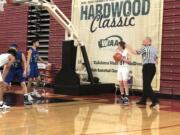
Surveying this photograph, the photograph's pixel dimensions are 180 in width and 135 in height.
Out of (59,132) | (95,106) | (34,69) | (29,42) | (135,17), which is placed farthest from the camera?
(29,42)

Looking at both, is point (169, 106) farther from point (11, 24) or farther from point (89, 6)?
point (11, 24)

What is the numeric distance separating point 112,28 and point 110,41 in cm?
49

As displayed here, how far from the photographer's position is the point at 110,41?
54.4 feet

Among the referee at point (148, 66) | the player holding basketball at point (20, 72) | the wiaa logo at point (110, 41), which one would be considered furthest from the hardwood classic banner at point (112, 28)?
the player holding basketball at point (20, 72)

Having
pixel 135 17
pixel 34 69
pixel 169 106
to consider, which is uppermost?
pixel 135 17

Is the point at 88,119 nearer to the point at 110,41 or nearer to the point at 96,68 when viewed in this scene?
the point at 110,41

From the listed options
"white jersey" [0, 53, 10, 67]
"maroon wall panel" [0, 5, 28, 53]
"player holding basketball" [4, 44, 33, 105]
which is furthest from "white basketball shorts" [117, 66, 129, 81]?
"maroon wall panel" [0, 5, 28, 53]

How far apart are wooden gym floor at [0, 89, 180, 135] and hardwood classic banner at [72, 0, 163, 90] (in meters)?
3.34

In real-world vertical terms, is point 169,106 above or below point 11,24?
below

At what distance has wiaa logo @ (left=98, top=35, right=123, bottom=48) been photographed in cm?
1630

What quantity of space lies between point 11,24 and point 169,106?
11.8 metres

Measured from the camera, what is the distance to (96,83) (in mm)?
16094

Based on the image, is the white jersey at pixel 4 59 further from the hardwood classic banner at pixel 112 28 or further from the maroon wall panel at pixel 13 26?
the maroon wall panel at pixel 13 26

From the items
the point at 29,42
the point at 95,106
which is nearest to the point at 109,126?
the point at 95,106
